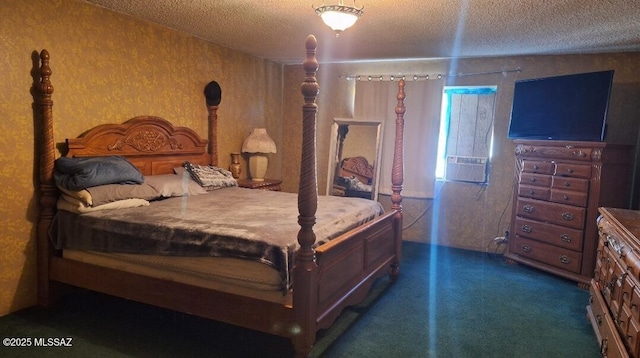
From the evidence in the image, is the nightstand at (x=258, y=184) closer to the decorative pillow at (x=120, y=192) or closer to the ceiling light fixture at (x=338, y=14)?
the decorative pillow at (x=120, y=192)

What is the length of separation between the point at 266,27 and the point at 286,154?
7.74 feet

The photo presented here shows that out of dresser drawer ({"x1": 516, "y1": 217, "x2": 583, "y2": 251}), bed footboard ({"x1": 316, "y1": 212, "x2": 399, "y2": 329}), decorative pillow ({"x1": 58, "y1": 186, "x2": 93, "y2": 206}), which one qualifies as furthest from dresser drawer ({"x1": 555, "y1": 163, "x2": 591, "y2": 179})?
decorative pillow ({"x1": 58, "y1": 186, "x2": 93, "y2": 206})

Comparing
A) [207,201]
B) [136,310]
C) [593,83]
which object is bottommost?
[136,310]

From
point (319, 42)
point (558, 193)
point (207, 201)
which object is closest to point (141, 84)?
point (207, 201)

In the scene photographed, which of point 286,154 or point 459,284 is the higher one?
point 286,154

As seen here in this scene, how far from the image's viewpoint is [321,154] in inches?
213

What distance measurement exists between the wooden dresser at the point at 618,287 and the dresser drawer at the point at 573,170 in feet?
3.16

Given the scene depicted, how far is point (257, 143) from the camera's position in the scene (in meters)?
4.71

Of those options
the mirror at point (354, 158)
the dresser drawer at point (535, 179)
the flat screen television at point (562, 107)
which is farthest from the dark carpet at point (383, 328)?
the mirror at point (354, 158)

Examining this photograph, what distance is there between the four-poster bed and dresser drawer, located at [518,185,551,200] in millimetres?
1330

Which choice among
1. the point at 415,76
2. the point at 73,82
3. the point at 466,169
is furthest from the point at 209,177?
the point at 466,169

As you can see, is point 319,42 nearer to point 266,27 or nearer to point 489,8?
point 266,27

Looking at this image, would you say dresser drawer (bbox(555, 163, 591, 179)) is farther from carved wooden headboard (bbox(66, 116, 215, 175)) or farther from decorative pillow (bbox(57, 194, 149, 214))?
decorative pillow (bbox(57, 194, 149, 214))

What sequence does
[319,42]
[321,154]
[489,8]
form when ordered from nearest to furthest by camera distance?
[489,8], [319,42], [321,154]
